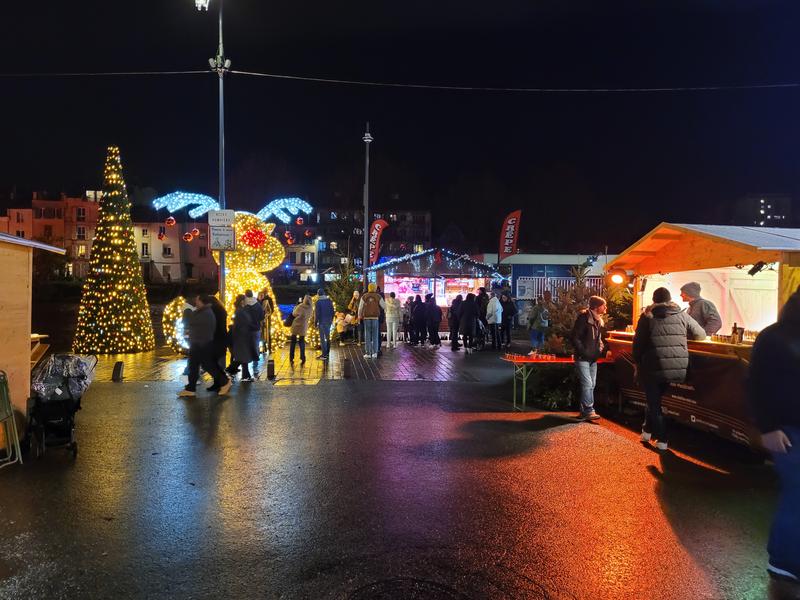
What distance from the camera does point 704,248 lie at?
8312 mm

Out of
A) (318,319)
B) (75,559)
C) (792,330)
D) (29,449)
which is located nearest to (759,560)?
(792,330)

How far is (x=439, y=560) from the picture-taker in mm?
3926

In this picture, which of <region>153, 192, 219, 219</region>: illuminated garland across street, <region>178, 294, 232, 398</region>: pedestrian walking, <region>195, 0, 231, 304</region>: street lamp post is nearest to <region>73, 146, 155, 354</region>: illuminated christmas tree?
<region>153, 192, 219, 219</region>: illuminated garland across street

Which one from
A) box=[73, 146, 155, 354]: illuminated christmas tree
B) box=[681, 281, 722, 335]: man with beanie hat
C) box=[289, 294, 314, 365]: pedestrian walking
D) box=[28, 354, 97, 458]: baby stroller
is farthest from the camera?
box=[73, 146, 155, 354]: illuminated christmas tree

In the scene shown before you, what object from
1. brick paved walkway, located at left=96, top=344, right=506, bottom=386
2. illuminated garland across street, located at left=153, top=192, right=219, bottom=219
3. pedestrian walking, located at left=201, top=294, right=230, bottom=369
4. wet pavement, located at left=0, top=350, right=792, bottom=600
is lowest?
wet pavement, located at left=0, top=350, right=792, bottom=600

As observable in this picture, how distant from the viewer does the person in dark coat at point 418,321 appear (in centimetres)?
1811

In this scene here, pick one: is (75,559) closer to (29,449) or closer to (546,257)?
(29,449)

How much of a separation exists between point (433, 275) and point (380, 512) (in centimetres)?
1911

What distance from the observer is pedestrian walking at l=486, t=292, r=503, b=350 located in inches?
656

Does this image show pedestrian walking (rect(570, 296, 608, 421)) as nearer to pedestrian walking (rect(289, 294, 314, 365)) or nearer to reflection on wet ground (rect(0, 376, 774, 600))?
reflection on wet ground (rect(0, 376, 774, 600))

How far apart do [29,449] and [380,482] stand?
13.2 feet

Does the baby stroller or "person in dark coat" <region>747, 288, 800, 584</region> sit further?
the baby stroller

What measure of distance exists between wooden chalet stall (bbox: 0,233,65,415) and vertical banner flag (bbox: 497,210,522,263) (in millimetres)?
21772

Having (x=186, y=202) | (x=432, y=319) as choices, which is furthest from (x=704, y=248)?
(x=186, y=202)
